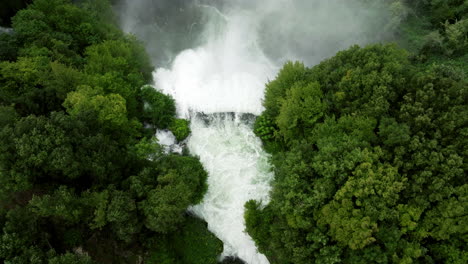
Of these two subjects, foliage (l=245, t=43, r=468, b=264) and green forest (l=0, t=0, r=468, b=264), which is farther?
green forest (l=0, t=0, r=468, b=264)

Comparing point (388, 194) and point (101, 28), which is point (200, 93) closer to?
point (101, 28)

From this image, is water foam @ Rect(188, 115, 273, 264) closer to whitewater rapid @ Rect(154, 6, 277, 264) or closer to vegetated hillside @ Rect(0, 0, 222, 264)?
whitewater rapid @ Rect(154, 6, 277, 264)

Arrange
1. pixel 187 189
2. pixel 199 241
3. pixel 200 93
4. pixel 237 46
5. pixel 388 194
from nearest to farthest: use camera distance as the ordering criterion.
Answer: pixel 388 194 → pixel 187 189 → pixel 199 241 → pixel 200 93 → pixel 237 46

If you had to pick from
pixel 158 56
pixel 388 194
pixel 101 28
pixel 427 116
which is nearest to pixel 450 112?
pixel 427 116

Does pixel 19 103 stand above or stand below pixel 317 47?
below

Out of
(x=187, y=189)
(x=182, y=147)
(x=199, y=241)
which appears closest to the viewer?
(x=187, y=189)

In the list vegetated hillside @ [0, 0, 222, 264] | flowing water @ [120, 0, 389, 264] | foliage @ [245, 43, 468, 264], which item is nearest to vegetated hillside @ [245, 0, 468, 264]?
foliage @ [245, 43, 468, 264]

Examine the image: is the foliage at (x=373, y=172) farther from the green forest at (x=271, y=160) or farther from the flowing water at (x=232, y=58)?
the flowing water at (x=232, y=58)
